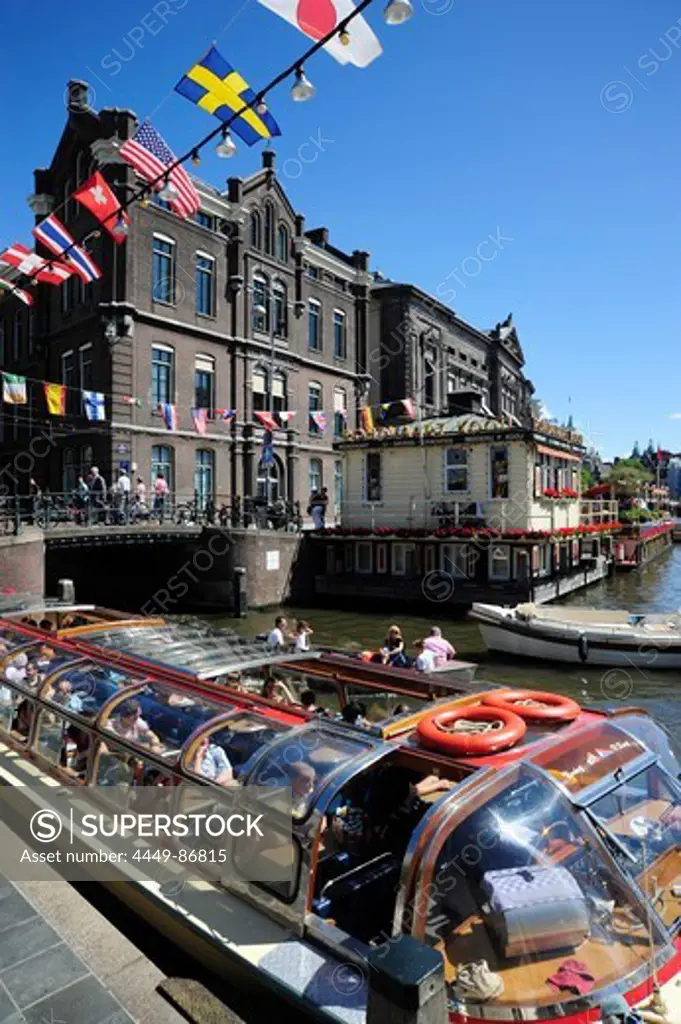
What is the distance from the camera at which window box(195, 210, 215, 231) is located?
34.3 meters

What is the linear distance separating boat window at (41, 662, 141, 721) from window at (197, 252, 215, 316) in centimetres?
2930

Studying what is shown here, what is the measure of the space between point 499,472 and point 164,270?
61.8 feet

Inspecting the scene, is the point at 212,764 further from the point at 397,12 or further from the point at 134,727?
the point at 397,12

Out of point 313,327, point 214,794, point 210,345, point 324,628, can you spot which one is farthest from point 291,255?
point 214,794

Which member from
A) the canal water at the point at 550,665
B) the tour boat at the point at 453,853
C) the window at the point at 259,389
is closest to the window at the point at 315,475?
the window at the point at 259,389

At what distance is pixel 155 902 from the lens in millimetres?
5043

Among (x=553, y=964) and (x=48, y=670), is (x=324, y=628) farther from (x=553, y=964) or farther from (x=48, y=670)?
(x=553, y=964)

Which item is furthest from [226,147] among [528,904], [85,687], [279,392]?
[279,392]

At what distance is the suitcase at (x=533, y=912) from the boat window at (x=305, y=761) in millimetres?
1179

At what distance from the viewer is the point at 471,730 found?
511 cm

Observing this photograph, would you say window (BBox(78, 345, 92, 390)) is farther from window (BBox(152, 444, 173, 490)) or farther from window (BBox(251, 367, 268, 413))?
window (BBox(251, 367, 268, 413))

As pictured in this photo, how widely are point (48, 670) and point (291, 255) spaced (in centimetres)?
3606

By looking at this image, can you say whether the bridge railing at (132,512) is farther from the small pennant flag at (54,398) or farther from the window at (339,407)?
the window at (339,407)

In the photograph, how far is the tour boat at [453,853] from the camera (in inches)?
156
